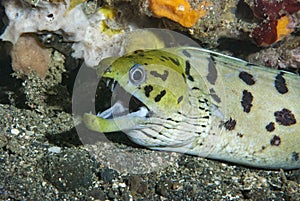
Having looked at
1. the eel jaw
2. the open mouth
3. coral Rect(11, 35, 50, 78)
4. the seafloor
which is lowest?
the seafloor

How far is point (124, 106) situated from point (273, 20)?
180 centimetres

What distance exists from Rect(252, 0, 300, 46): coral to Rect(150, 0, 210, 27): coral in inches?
22.3

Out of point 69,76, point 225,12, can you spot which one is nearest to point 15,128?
point 69,76

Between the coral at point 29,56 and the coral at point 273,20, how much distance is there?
227cm

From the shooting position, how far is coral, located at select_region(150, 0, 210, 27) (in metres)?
3.54

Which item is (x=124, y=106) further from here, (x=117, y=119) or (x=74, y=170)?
(x=74, y=170)

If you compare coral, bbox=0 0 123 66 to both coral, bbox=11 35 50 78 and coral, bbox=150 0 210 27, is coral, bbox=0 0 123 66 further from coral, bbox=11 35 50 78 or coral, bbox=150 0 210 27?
coral, bbox=150 0 210 27

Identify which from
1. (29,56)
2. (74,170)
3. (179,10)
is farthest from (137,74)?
(29,56)

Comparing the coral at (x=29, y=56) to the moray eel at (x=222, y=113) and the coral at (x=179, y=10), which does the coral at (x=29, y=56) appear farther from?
the coral at (x=179, y=10)

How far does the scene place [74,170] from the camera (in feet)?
10.9

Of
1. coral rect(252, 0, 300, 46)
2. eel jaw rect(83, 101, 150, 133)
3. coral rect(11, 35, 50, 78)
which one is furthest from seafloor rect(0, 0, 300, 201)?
coral rect(252, 0, 300, 46)

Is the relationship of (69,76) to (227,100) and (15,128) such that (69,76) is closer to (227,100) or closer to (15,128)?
(15,128)

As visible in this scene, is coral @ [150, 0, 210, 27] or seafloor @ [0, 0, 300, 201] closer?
seafloor @ [0, 0, 300, 201]

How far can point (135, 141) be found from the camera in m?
3.65
